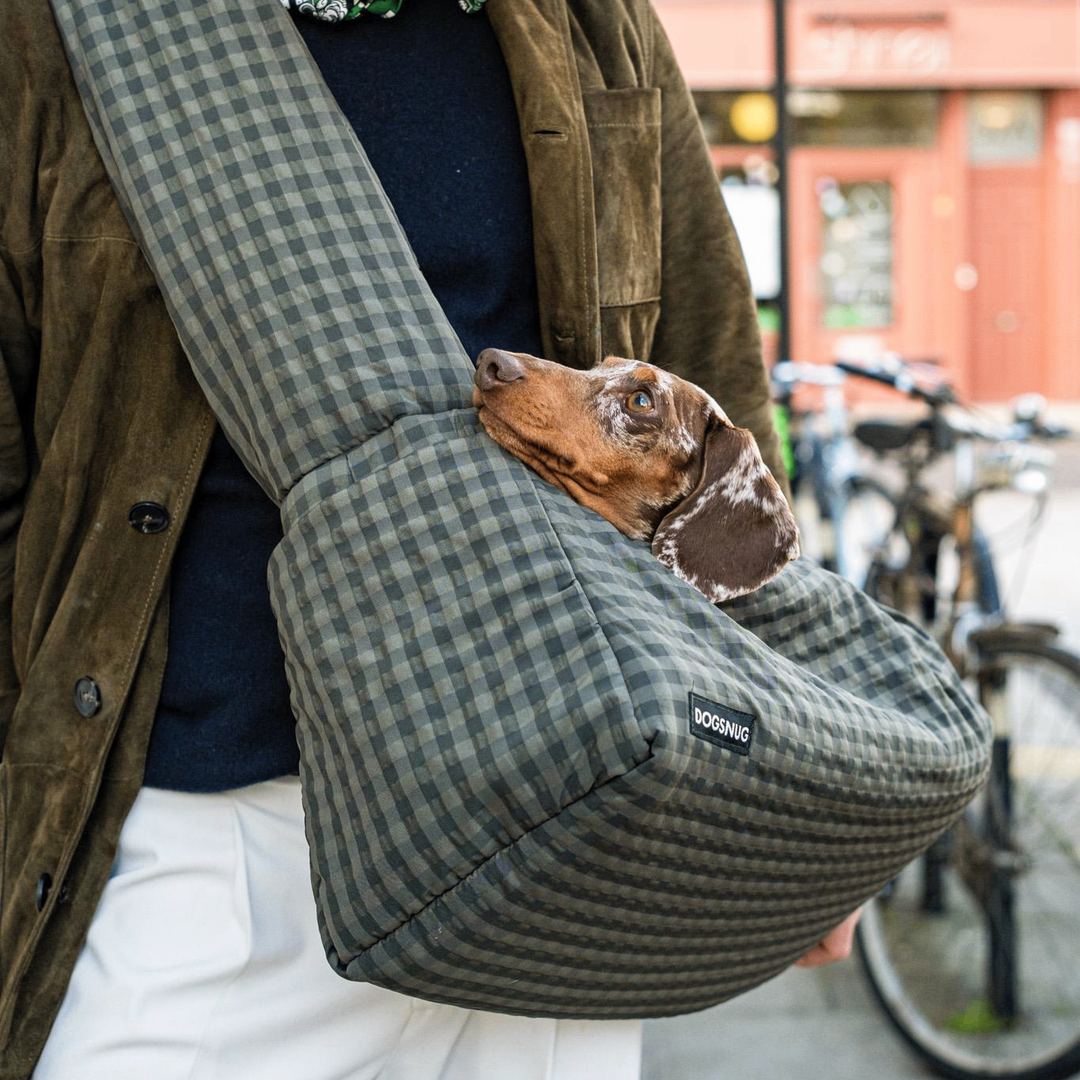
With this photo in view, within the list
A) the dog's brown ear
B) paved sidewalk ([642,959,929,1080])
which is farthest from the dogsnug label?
paved sidewalk ([642,959,929,1080])

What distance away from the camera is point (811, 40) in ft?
49.9

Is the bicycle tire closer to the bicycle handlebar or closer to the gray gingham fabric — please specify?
the bicycle handlebar

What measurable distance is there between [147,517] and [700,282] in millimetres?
782

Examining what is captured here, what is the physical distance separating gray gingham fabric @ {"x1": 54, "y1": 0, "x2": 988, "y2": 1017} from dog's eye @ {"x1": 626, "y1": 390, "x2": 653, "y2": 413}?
0.68 ft

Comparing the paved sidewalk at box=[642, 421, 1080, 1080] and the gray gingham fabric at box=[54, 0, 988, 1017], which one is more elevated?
the gray gingham fabric at box=[54, 0, 988, 1017]

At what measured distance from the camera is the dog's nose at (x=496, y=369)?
132cm

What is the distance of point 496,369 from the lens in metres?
1.33

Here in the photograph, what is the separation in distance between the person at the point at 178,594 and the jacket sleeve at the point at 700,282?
21 cm

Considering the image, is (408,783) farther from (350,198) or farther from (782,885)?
(350,198)

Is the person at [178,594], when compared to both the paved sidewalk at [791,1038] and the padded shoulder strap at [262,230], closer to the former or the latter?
the padded shoulder strap at [262,230]

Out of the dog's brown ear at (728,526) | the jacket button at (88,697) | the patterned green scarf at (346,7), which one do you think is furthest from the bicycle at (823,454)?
the jacket button at (88,697)

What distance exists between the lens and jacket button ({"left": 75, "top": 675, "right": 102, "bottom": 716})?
144 centimetres

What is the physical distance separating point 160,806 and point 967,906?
2.80 meters

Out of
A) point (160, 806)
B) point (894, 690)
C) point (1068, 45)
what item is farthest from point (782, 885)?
point (1068, 45)
